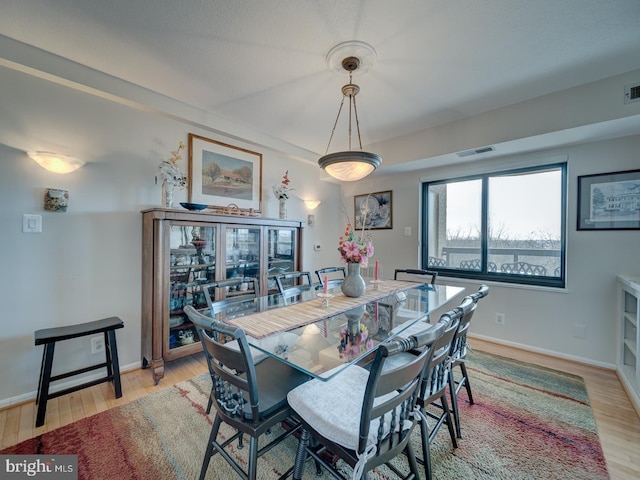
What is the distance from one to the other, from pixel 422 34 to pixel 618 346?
3213 millimetres

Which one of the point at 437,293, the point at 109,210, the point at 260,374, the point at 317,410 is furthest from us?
the point at 437,293

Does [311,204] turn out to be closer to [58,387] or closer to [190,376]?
[190,376]

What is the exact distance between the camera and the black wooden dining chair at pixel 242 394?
104cm

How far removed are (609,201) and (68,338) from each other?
469 cm

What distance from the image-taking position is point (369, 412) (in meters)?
0.89

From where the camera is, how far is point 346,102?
2.54m

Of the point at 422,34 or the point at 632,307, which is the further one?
the point at 632,307

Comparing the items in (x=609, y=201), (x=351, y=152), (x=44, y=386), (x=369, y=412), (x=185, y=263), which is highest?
(x=351, y=152)

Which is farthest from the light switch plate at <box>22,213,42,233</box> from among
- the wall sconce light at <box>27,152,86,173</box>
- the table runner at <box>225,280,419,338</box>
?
the table runner at <box>225,280,419,338</box>

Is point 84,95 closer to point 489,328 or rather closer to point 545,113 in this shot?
point 545,113

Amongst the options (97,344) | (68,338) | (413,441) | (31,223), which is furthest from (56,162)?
(413,441)

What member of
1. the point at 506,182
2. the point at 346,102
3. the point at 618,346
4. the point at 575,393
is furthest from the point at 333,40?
the point at 618,346

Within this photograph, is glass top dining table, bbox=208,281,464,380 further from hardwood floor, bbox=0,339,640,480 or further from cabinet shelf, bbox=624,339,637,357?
cabinet shelf, bbox=624,339,637,357

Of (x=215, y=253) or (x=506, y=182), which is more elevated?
(x=506, y=182)
